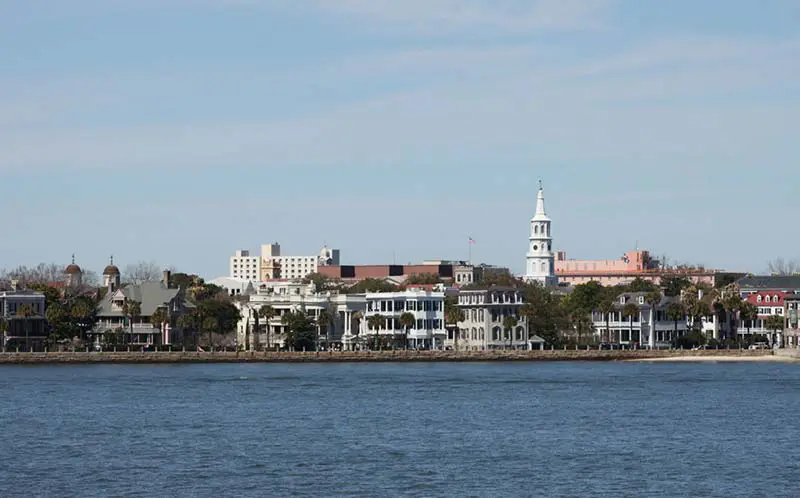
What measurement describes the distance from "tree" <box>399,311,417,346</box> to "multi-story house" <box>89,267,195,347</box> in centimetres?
2042

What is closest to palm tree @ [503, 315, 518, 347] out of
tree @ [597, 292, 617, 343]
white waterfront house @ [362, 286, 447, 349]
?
white waterfront house @ [362, 286, 447, 349]

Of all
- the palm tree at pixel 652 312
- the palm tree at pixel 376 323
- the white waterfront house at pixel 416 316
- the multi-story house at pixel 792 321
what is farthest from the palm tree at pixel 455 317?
the multi-story house at pixel 792 321

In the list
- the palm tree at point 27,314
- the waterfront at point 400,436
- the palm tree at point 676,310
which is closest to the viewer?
the waterfront at point 400,436

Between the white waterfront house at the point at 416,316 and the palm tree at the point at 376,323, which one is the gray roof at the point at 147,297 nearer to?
the palm tree at the point at 376,323

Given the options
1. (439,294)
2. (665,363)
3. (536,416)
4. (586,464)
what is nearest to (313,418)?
(536,416)

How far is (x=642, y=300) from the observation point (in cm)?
16988

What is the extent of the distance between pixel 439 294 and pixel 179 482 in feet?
368

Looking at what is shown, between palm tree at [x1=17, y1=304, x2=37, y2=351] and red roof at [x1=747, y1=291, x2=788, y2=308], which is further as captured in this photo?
red roof at [x1=747, y1=291, x2=788, y2=308]

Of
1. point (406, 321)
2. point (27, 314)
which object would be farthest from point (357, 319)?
point (27, 314)

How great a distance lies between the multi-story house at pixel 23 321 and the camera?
511ft

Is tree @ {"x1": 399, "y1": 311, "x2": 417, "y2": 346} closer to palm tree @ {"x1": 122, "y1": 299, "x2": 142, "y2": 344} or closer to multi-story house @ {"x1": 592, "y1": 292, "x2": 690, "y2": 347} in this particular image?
multi-story house @ {"x1": 592, "y1": 292, "x2": 690, "y2": 347}

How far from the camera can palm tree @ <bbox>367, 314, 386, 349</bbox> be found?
164 m

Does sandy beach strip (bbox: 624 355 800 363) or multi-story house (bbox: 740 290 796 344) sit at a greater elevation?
multi-story house (bbox: 740 290 796 344)

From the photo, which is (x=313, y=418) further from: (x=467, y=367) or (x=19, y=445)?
(x=467, y=367)
